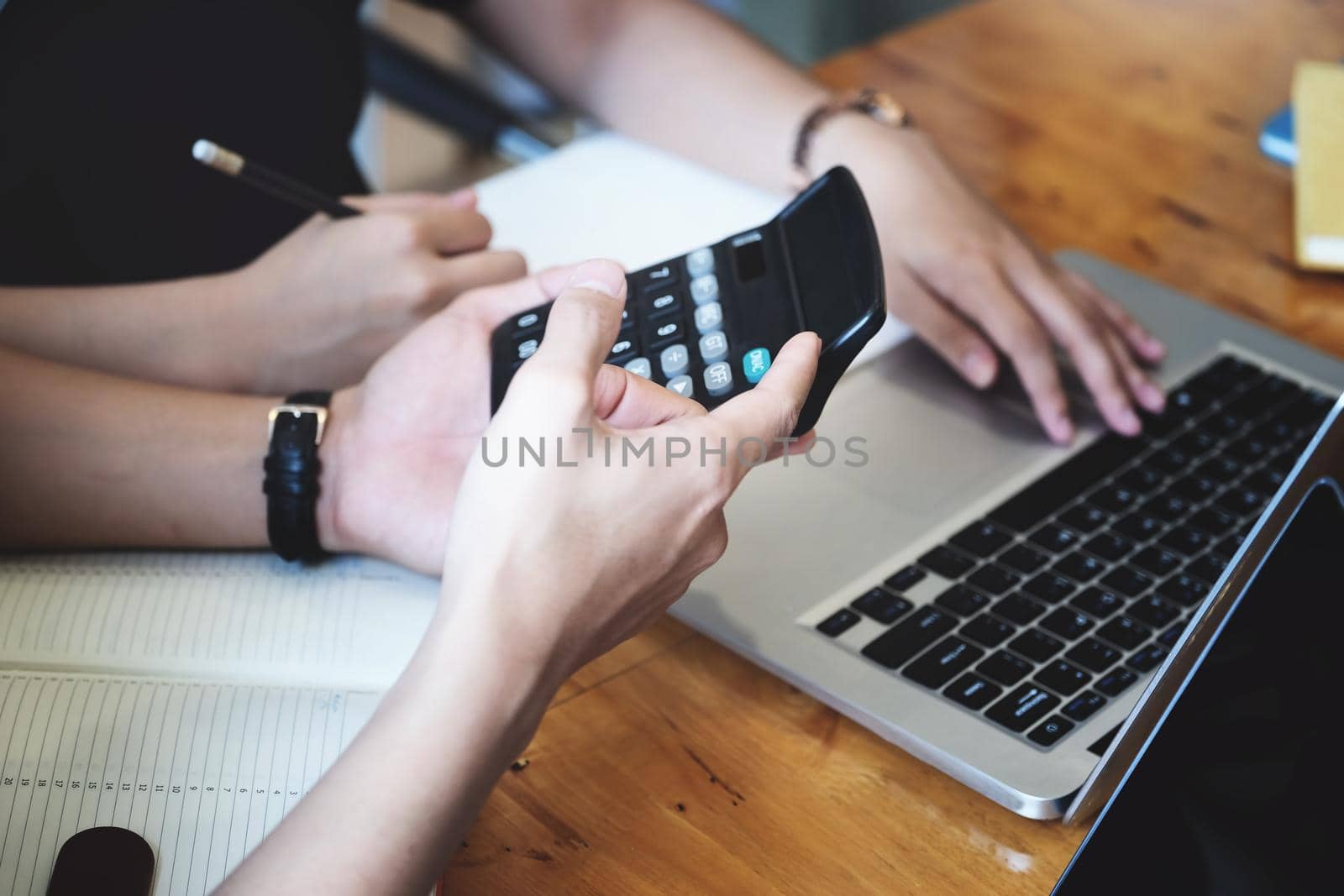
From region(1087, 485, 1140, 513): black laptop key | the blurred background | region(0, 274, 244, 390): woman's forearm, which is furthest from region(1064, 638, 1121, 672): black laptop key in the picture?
the blurred background

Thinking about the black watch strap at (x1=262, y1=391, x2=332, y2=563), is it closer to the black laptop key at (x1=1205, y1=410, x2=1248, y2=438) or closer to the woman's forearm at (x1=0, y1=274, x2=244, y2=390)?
the woman's forearm at (x1=0, y1=274, x2=244, y2=390)

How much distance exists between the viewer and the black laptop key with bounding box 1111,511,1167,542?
0.57 meters

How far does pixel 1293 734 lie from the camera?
1.17ft

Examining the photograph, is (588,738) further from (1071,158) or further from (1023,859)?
(1071,158)

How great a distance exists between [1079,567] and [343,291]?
1.26 feet

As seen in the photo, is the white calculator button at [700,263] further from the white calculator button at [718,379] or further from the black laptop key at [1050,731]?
the black laptop key at [1050,731]

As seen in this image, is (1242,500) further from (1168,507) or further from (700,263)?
(700,263)

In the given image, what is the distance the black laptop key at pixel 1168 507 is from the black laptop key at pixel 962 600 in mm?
126

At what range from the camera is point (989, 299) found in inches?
26.0

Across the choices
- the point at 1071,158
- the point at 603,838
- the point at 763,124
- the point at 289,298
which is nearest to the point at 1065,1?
the point at 1071,158

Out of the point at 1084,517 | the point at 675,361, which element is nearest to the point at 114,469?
the point at 675,361

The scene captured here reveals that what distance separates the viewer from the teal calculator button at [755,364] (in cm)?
49

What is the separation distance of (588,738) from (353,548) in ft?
0.44

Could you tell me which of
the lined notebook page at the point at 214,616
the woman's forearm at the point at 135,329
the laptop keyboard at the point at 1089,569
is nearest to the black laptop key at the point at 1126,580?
the laptop keyboard at the point at 1089,569
